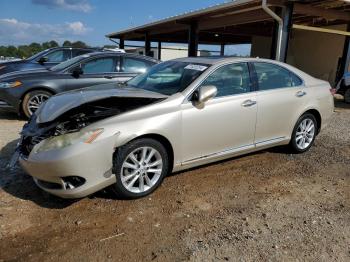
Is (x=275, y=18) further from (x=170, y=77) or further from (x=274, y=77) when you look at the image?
(x=170, y=77)

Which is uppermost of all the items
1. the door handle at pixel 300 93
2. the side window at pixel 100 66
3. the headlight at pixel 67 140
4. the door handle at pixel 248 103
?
the side window at pixel 100 66

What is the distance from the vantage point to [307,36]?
58.7ft

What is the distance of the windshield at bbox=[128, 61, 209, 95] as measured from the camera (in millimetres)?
4176

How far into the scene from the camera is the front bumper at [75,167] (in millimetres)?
3158

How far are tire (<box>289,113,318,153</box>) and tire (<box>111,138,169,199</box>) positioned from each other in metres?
2.37

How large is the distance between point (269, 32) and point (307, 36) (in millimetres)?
1948

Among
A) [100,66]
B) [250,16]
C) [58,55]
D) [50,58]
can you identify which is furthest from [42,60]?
[250,16]

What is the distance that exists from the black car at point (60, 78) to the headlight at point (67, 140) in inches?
168

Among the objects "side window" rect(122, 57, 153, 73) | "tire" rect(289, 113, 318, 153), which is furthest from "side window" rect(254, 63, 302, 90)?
"side window" rect(122, 57, 153, 73)

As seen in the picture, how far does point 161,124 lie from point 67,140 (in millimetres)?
981

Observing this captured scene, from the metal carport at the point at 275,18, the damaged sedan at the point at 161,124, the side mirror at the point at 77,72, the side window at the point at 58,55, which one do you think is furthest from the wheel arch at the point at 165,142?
the side window at the point at 58,55

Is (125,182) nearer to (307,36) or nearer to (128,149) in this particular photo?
(128,149)

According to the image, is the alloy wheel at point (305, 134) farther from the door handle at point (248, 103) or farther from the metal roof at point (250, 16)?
the metal roof at point (250, 16)

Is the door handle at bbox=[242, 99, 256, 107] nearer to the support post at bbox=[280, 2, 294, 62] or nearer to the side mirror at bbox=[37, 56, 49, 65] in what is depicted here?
the support post at bbox=[280, 2, 294, 62]
